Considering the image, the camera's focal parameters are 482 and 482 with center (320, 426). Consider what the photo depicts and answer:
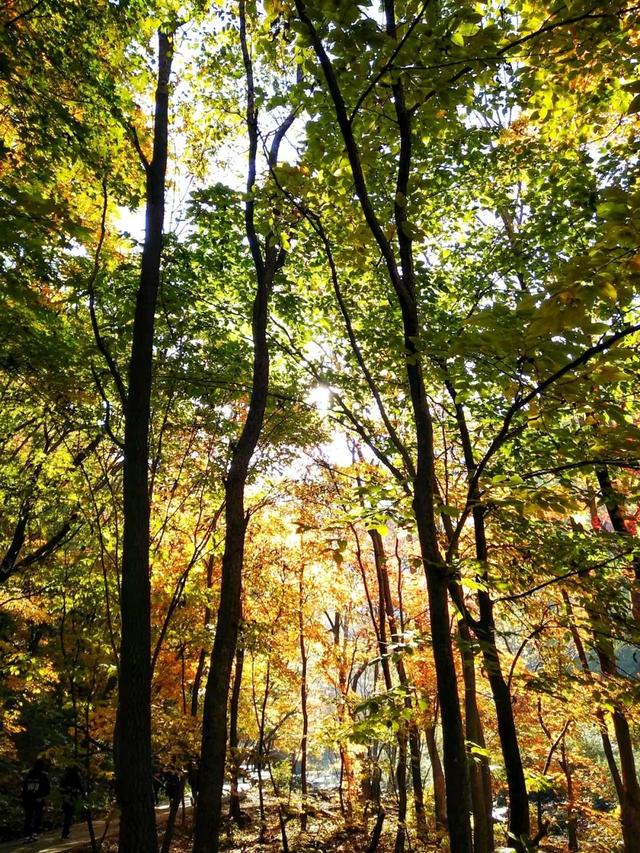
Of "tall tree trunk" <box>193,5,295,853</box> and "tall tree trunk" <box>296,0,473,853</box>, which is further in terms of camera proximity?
"tall tree trunk" <box>193,5,295,853</box>

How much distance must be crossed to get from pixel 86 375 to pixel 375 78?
609cm

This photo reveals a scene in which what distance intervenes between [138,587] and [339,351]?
4.12 meters

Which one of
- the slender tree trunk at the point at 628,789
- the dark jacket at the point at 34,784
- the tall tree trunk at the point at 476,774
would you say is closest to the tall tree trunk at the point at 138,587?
the tall tree trunk at the point at 476,774

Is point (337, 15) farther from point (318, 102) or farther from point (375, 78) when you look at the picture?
point (318, 102)

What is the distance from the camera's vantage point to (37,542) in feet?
41.5

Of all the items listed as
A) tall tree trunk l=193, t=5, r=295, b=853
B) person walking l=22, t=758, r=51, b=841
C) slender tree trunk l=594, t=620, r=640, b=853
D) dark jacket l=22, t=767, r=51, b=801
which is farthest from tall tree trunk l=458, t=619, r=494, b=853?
dark jacket l=22, t=767, r=51, b=801

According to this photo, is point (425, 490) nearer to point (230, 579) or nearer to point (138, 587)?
point (138, 587)

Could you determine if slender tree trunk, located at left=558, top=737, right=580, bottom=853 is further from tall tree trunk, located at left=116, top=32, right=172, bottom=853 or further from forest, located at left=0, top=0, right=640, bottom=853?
tall tree trunk, located at left=116, top=32, right=172, bottom=853

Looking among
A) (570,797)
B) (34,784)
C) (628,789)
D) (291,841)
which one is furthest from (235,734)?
(628,789)

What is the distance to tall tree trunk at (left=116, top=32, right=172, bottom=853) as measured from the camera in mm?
4410

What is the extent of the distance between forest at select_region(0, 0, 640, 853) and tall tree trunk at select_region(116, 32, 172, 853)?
3cm

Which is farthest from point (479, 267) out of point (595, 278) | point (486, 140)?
point (595, 278)

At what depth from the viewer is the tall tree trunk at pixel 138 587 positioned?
4.41m

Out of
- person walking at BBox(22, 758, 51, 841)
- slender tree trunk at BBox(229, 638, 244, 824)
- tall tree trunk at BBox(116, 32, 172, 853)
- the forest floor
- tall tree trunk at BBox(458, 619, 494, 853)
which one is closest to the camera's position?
tall tree trunk at BBox(116, 32, 172, 853)
